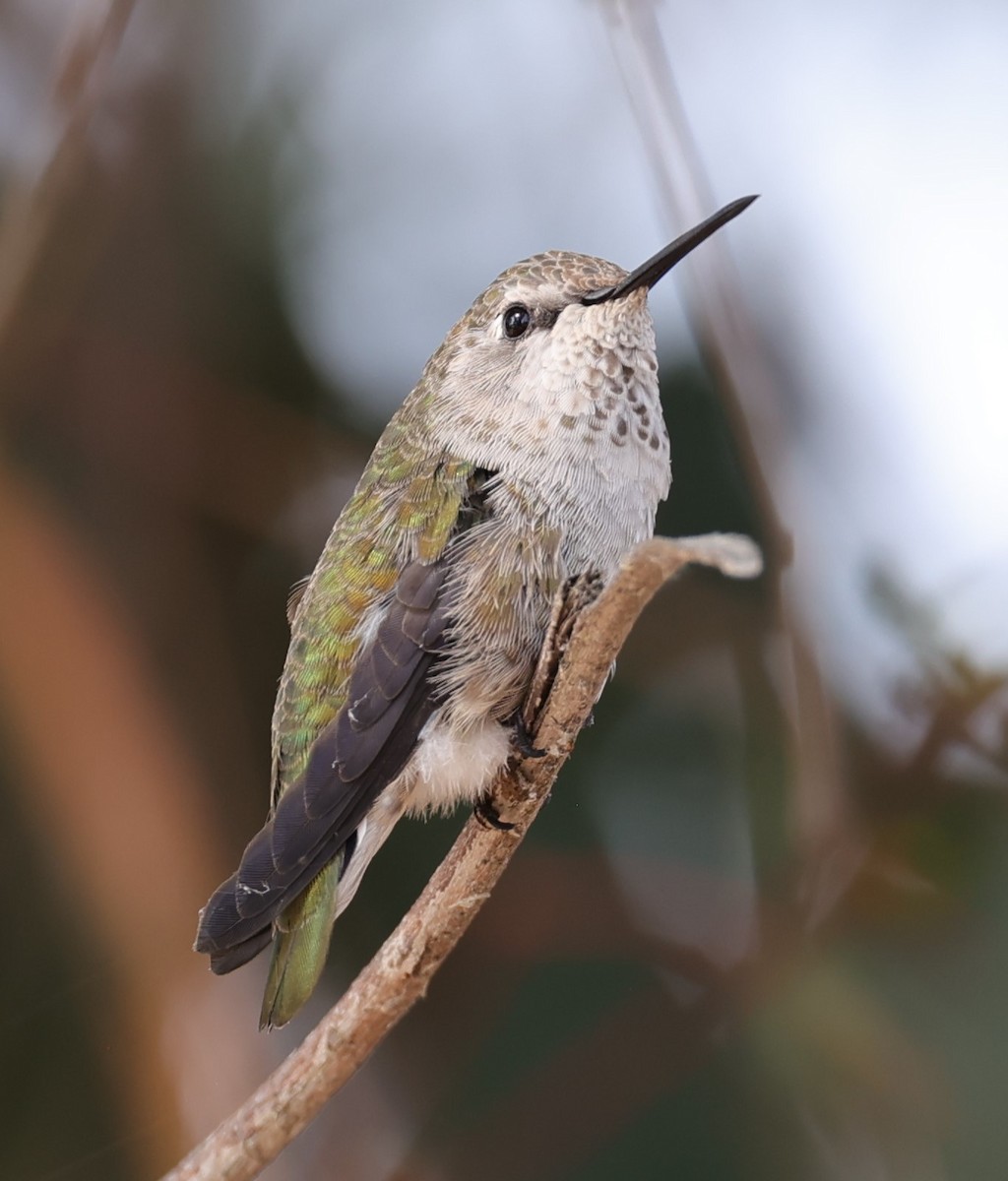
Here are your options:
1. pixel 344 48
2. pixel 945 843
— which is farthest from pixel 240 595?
pixel 945 843

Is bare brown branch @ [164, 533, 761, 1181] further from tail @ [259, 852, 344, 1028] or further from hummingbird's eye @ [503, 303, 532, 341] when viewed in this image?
hummingbird's eye @ [503, 303, 532, 341]

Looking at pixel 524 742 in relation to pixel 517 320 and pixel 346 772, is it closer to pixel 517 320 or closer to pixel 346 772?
pixel 346 772

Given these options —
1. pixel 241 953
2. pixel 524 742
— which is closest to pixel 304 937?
pixel 241 953

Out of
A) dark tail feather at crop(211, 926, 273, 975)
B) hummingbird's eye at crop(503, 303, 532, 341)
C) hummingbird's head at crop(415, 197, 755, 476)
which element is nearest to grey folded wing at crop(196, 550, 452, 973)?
dark tail feather at crop(211, 926, 273, 975)

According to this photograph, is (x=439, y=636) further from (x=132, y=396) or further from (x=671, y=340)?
(x=132, y=396)

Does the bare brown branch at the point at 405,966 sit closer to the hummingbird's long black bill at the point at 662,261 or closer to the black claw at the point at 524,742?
the black claw at the point at 524,742

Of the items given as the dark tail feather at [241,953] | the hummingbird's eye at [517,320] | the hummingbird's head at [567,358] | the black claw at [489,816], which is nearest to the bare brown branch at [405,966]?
the black claw at [489,816]
